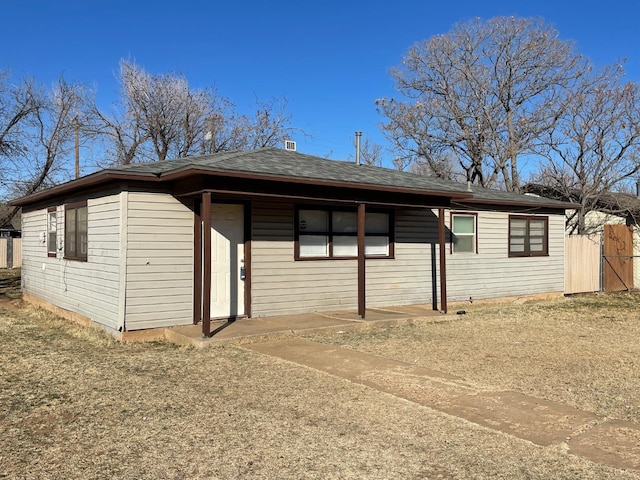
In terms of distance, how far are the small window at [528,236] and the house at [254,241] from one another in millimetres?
66

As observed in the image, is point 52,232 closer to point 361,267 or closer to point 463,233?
point 361,267

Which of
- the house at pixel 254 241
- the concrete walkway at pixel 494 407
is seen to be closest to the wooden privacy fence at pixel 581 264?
the house at pixel 254 241

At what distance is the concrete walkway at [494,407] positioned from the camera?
4.41 metres

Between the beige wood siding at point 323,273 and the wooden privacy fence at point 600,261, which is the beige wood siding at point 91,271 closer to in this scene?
the beige wood siding at point 323,273

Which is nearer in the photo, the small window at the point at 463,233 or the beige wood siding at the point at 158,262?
the beige wood siding at the point at 158,262

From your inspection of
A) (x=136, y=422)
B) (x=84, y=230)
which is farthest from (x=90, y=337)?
(x=136, y=422)

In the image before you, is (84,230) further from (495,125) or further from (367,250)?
(495,125)

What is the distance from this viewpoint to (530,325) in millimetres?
A: 10680

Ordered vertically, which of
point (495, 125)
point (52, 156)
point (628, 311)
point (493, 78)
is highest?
point (493, 78)

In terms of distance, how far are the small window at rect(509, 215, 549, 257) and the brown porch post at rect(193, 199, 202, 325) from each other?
28.1ft

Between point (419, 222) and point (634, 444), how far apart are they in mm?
8519

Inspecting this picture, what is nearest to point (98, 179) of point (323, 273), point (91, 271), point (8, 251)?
point (91, 271)

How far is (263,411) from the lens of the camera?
17.1 ft

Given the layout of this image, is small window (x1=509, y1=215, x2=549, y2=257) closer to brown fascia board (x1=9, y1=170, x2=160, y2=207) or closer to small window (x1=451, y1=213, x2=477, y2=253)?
small window (x1=451, y1=213, x2=477, y2=253)
